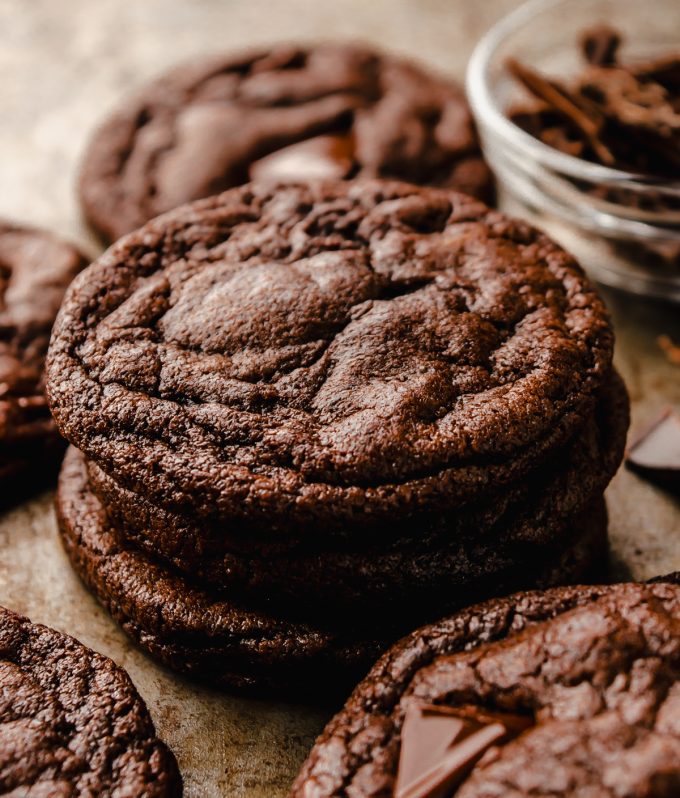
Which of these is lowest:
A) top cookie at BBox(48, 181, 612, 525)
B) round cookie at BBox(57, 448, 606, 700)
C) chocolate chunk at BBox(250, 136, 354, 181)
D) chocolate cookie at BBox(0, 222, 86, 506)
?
round cookie at BBox(57, 448, 606, 700)

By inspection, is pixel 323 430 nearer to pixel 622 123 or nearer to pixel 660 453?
pixel 660 453

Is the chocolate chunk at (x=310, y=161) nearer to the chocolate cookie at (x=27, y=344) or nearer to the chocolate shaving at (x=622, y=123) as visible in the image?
the chocolate shaving at (x=622, y=123)

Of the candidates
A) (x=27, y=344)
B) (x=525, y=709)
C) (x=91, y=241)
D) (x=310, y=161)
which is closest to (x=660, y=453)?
(x=525, y=709)

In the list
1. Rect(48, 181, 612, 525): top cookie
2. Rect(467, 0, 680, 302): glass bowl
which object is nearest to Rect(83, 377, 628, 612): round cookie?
Rect(48, 181, 612, 525): top cookie

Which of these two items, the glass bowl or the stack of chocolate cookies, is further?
the glass bowl

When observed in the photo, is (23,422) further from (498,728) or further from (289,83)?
(289,83)

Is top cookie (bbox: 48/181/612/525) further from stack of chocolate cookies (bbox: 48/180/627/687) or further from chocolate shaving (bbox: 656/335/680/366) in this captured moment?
chocolate shaving (bbox: 656/335/680/366)

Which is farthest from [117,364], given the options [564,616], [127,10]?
[127,10]

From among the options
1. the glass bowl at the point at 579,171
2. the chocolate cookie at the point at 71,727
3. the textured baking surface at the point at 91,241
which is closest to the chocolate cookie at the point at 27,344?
the textured baking surface at the point at 91,241

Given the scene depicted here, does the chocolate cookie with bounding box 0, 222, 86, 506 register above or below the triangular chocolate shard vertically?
above
